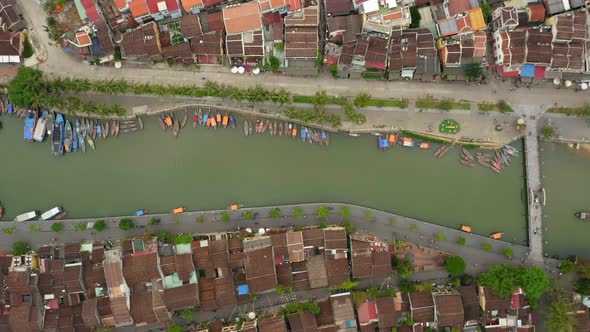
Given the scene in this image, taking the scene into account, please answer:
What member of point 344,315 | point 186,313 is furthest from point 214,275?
point 344,315

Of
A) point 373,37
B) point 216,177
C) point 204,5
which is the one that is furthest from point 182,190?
point 373,37

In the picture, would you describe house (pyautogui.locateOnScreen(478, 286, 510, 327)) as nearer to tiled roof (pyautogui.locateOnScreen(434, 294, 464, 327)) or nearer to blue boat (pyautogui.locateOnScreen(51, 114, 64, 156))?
tiled roof (pyautogui.locateOnScreen(434, 294, 464, 327))

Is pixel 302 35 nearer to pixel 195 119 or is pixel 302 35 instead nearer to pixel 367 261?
pixel 195 119

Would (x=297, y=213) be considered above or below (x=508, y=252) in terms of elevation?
above

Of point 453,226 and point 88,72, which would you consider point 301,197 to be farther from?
point 88,72

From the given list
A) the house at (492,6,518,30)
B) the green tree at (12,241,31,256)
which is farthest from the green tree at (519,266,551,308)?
the green tree at (12,241,31,256)

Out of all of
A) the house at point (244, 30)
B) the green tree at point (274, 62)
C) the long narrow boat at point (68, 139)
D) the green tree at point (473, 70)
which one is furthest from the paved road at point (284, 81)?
the long narrow boat at point (68, 139)
